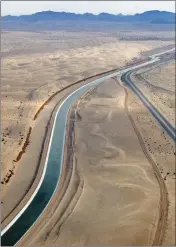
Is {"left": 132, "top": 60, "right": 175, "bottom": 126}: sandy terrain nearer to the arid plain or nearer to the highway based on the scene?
the highway

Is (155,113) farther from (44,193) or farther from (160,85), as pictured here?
(44,193)

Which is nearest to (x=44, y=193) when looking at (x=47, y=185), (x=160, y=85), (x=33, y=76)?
(x=47, y=185)

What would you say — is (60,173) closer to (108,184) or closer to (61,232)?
(108,184)

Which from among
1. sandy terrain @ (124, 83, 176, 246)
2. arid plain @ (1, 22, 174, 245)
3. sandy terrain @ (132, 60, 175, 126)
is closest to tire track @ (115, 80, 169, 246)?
sandy terrain @ (124, 83, 176, 246)

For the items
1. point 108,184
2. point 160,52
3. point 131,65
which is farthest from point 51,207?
point 160,52

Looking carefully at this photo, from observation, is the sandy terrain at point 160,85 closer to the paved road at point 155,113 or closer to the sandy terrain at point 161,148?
the paved road at point 155,113

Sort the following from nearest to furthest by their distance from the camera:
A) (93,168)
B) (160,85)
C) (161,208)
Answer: (161,208)
(93,168)
(160,85)

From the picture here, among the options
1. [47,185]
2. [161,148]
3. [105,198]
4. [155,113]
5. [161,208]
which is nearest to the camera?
[161,208]
